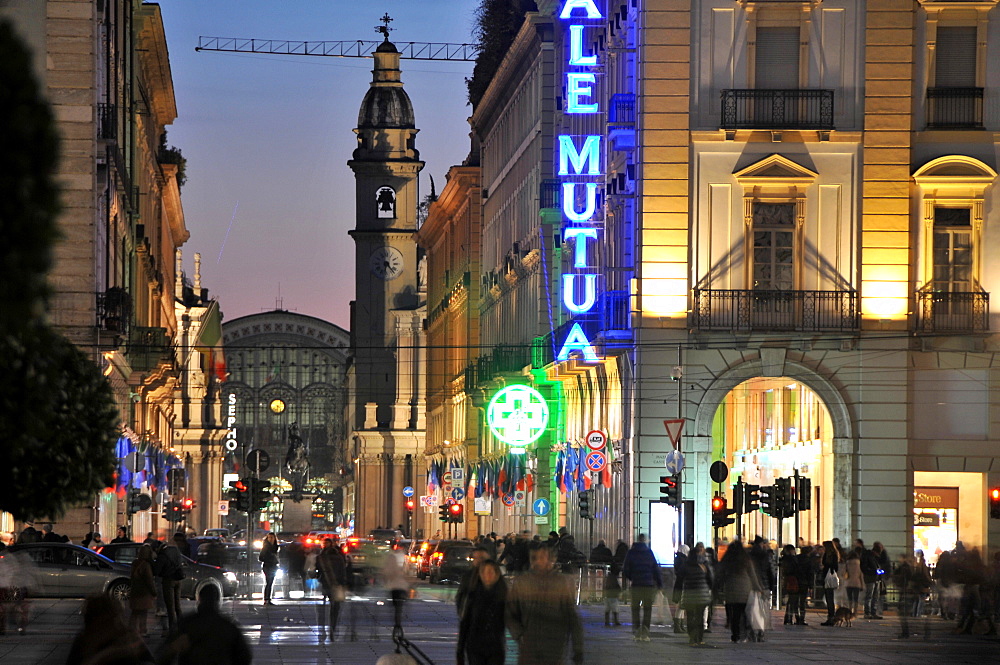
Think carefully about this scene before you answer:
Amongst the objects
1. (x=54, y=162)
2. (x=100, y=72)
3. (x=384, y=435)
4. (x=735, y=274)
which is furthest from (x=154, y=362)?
(x=384, y=435)

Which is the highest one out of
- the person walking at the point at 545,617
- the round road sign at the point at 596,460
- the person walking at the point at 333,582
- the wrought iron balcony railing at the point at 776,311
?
the wrought iron balcony railing at the point at 776,311

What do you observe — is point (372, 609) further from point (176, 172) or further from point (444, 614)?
point (176, 172)

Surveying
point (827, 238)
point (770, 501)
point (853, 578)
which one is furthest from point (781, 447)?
point (853, 578)

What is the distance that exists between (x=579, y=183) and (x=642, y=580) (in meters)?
18.4

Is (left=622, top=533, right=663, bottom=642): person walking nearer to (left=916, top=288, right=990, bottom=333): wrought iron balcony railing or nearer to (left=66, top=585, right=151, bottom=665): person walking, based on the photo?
(left=916, top=288, right=990, bottom=333): wrought iron balcony railing

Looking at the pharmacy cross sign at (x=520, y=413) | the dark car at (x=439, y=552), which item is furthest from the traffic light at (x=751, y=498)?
the pharmacy cross sign at (x=520, y=413)

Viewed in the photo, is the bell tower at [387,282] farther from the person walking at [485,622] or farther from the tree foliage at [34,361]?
the tree foliage at [34,361]

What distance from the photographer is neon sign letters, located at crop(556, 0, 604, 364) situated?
45969 millimetres

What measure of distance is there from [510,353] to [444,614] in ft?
102

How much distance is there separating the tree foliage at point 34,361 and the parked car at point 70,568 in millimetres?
24738

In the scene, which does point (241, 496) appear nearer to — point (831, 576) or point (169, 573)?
point (169, 573)

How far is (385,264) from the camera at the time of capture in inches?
5497

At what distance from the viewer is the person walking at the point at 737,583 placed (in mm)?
29594

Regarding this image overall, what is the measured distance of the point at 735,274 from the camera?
1668 inches
